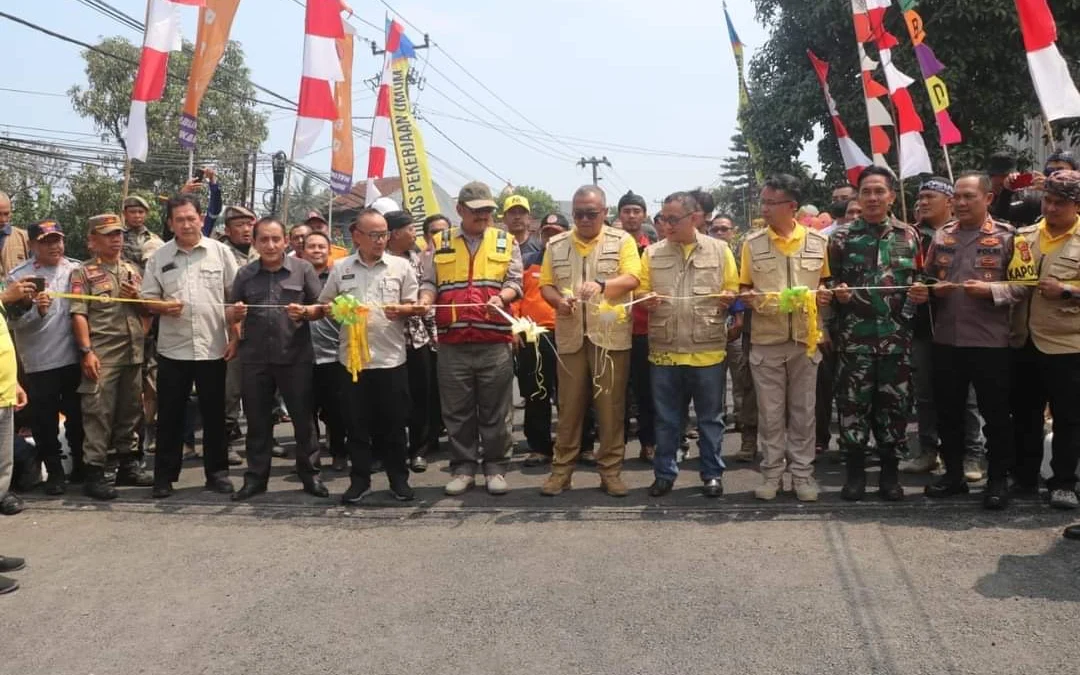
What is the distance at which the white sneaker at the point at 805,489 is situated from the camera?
5.41m

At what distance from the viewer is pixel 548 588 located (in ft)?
13.4

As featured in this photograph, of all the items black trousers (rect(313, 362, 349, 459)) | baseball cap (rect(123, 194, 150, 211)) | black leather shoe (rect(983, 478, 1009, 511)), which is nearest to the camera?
black leather shoe (rect(983, 478, 1009, 511))

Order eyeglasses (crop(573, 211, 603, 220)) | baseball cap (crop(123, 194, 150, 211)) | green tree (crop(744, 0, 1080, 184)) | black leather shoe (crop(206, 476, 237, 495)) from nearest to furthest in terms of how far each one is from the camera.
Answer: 1. eyeglasses (crop(573, 211, 603, 220))
2. black leather shoe (crop(206, 476, 237, 495))
3. baseball cap (crop(123, 194, 150, 211))
4. green tree (crop(744, 0, 1080, 184))

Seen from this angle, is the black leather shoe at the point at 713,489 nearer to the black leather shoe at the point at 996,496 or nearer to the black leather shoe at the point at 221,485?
the black leather shoe at the point at 996,496

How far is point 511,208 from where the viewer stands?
7008 mm

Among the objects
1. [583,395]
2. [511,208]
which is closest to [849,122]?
[511,208]

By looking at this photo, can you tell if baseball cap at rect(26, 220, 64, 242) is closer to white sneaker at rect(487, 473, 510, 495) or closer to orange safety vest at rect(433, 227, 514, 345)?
orange safety vest at rect(433, 227, 514, 345)

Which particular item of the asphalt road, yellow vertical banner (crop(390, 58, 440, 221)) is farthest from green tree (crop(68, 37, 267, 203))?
the asphalt road

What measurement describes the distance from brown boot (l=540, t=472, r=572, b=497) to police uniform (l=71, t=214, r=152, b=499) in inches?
127

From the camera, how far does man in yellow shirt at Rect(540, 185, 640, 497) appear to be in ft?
18.7

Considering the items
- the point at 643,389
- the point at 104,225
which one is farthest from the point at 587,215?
the point at 104,225

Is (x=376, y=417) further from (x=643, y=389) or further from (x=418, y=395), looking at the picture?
(x=643, y=389)

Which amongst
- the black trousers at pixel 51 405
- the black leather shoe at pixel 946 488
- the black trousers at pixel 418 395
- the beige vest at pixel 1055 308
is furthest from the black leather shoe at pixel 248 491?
the beige vest at pixel 1055 308

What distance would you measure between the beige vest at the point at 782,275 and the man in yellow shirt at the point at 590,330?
84 centimetres
